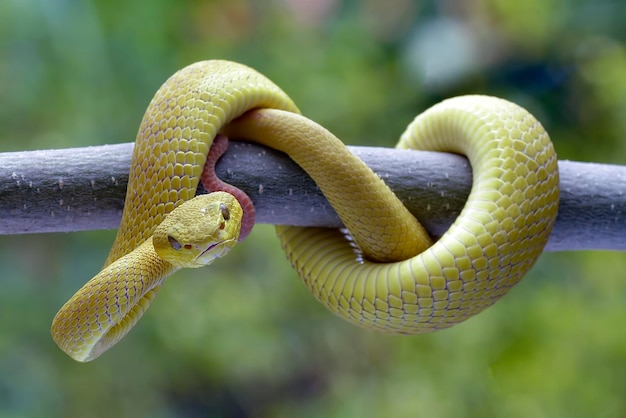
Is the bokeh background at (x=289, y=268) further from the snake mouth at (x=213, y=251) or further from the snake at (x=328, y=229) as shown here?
the snake mouth at (x=213, y=251)

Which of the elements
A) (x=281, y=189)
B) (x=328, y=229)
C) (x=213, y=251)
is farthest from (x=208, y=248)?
(x=328, y=229)

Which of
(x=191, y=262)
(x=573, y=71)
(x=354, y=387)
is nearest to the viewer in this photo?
(x=191, y=262)

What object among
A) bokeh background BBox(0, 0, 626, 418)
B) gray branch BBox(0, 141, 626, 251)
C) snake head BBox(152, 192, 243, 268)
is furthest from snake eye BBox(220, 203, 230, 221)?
bokeh background BBox(0, 0, 626, 418)

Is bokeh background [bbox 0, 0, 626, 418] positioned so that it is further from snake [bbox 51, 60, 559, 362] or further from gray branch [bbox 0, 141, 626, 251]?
snake [bbox 51, 60, 559, 362]

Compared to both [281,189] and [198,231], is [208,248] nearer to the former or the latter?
[198,231]

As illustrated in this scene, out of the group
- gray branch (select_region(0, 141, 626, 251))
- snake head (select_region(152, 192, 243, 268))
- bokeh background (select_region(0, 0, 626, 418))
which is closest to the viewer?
snake head (select_region(152, 192, 243, 268))

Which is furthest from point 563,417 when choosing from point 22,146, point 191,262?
point 22,146

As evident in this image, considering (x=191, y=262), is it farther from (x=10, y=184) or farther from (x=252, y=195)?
(x=10, y=184)
